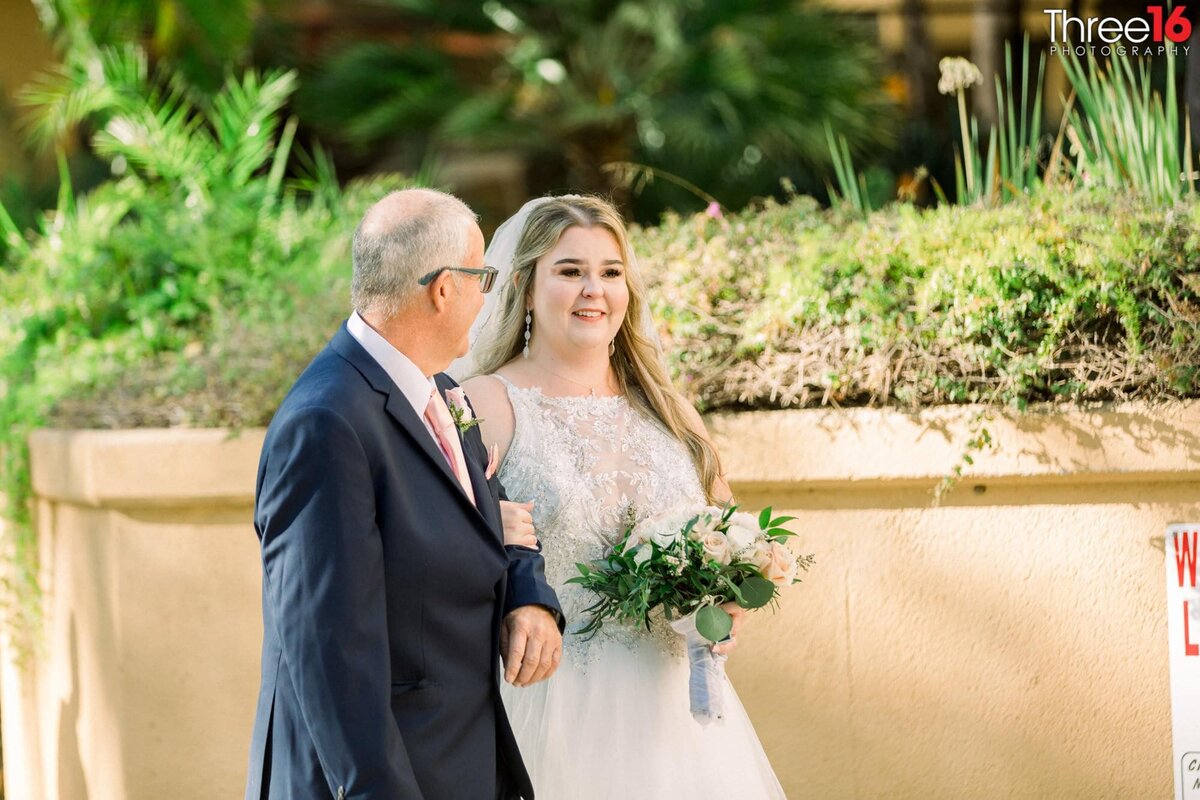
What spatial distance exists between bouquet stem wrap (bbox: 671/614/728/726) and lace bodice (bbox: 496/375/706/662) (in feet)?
0.51

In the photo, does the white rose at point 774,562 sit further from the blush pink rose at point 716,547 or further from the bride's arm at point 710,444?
the bride's arm at point 710,444

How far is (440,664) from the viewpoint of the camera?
2646 mm

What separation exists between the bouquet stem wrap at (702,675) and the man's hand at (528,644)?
53cm

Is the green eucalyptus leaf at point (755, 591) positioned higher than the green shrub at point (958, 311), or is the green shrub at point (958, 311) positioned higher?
the green shrub at point (958, 311)

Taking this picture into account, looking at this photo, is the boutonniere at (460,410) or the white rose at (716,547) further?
the white rose at (716,547)

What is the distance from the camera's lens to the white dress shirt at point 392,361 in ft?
8.89

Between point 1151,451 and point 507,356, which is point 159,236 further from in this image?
point 1151,451

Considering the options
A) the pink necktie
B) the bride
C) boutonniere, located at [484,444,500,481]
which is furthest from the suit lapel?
the bride

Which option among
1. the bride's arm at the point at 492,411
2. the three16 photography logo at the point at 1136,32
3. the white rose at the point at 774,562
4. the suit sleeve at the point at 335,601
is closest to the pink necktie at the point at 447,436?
the suit sleeve at the point at 335,601

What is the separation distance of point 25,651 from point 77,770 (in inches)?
25.3

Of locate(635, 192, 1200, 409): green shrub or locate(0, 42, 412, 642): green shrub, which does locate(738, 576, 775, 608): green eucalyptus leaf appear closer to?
locate(635, 192, 1200, 409): green shrub

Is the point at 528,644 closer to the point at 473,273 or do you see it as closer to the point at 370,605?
the point at 370,605

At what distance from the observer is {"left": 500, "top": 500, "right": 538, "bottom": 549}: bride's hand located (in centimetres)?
308

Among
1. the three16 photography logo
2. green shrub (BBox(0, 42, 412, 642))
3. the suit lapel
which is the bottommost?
the suit lapel
